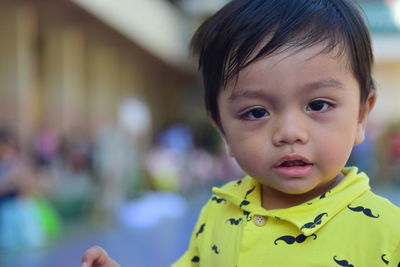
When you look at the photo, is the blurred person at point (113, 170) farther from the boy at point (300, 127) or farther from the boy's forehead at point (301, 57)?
the boy's forehead at point (301, 57)

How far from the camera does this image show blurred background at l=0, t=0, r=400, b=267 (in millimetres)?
6793

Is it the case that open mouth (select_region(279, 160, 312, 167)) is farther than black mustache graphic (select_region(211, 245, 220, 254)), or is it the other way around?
black mustache graphic (select_region(211, 245, 220, 254))

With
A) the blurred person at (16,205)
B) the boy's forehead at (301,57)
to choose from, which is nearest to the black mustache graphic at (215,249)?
the boy's forehead at (301,57)

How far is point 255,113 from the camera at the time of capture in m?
1.53

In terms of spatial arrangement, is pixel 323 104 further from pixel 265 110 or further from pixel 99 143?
pixel 99 143

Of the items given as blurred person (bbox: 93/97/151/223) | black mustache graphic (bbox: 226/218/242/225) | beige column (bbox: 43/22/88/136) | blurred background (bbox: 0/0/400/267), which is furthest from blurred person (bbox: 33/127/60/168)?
black mustache graphic (bbox: 226/218/242/225)

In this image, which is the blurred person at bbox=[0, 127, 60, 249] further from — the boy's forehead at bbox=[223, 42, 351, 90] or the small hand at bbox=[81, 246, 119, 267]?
the boy's forehead at bbox=[223, 42, 351, 90]

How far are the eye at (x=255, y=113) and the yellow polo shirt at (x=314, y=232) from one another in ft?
0.72

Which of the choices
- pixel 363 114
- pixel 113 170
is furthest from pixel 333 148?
pixel 113 170

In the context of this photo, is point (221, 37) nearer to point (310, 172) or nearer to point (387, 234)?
point (310, 172)

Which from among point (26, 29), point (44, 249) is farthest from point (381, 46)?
point (44, 249)

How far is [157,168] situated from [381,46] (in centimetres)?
1079

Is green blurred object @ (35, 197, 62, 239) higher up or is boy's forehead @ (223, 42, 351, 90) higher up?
A: green blurred object @ (35, 197, 62, 239)

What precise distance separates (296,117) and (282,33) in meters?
0.19
